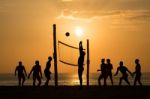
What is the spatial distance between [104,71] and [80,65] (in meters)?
6.04
